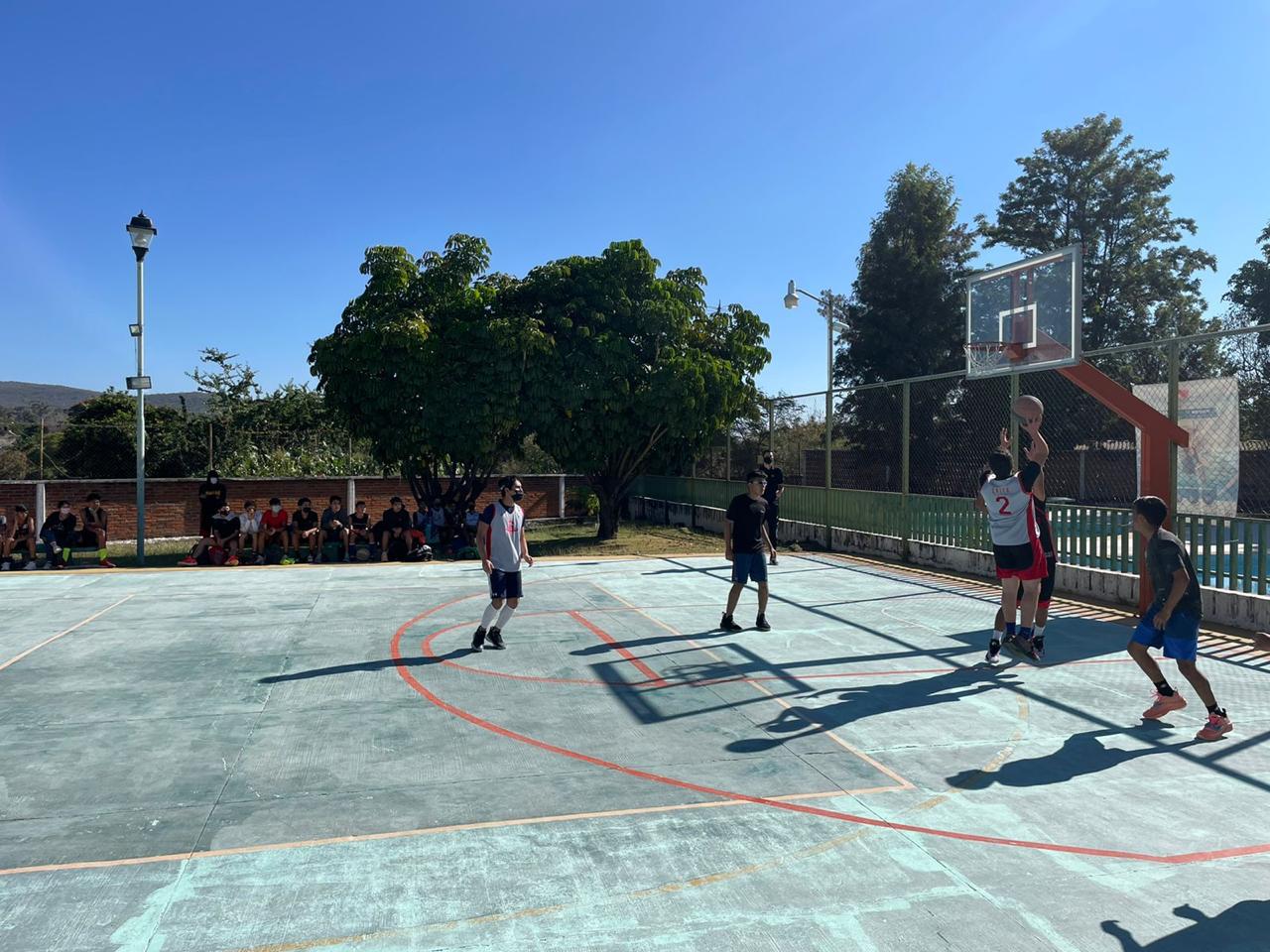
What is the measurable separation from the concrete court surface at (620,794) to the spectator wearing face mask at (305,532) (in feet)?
24.1

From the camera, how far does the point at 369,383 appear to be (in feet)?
60.6

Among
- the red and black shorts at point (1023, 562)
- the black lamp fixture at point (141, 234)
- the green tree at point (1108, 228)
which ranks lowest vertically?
the red and black shorts at point (1023, 562)

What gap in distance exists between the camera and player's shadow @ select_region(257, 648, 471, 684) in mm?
7921

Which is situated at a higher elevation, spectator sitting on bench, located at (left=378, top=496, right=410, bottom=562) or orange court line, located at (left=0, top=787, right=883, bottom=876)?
spectator sitting on bench, located at (left=378, top=496, right=410, bottom=562)

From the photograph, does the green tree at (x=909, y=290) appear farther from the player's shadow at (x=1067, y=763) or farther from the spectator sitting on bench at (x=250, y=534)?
the player's shadow at (x=1067, y=763)

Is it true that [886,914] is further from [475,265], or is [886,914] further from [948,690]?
[475,265]

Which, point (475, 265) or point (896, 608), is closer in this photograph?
point (896, 608)

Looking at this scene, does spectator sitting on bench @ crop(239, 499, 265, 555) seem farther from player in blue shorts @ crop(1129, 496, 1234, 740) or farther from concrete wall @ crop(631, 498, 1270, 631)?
player in blue shorts @ crop(1129, 496, 1234, 740)

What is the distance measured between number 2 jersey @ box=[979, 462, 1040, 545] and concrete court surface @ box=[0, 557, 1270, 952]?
1166mm

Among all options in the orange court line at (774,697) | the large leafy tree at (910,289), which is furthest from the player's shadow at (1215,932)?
the large leafy tree at (910,289)

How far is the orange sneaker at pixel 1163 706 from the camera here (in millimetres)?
6527

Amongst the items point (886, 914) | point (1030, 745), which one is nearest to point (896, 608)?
point (1030, 745)

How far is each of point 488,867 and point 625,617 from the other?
21.1 ft

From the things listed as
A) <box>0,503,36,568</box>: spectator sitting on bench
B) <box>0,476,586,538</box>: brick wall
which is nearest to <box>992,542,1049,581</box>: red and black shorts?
<box>0,503,36,568</box>: spectator sitting on bench
